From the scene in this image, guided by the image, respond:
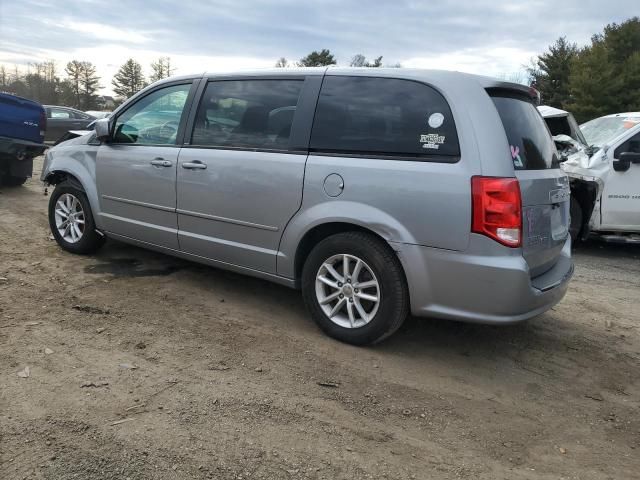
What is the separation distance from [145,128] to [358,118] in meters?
2.23

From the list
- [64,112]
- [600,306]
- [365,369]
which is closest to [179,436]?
[365,369]

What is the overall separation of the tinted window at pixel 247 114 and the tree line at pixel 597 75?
29580 mm

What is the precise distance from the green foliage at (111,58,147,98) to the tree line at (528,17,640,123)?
4858 centimetres

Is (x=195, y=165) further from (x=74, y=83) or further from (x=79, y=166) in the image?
(x=74, y=83)

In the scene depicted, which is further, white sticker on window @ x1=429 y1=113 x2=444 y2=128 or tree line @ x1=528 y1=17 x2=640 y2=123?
tree line @ x1=528 y1=17 x2=640 y2=123

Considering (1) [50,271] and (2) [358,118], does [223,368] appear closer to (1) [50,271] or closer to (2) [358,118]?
(2) [358,118]

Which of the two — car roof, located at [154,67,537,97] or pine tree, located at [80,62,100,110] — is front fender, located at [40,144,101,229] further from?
pine tree, located at [80,62,100,110]

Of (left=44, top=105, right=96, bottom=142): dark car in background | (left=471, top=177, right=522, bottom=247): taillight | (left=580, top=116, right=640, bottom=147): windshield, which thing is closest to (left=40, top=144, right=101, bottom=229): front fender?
(left=471, top=177, right=522, bottom=247): taillight

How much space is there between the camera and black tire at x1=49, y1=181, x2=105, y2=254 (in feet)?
17.9

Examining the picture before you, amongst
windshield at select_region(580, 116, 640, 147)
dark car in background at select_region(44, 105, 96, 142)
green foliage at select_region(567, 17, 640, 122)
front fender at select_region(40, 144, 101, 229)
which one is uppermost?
green foliage at select_region(567, 17, 640, 122)

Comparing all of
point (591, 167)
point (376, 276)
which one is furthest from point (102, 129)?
point (591, 167)

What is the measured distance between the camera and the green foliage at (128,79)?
68625mm

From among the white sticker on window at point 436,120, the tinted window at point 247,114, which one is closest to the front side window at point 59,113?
the tinted window at point 247,114

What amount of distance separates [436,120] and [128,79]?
2857 inches
